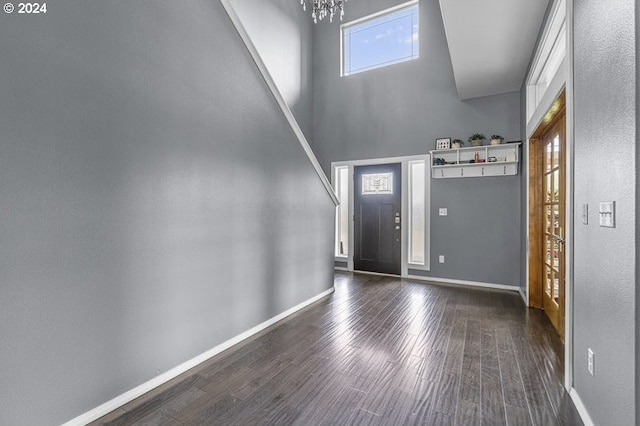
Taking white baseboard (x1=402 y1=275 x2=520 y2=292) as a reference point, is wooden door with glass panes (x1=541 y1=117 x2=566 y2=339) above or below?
above

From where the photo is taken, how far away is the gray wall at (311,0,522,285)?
461cm

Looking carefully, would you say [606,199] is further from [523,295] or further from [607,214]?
[523,295]

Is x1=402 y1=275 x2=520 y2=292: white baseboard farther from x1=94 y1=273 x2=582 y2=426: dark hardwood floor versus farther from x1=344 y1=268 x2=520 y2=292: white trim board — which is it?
x1=94 y1=273 x2=582 y2=426: dark hardwood floor

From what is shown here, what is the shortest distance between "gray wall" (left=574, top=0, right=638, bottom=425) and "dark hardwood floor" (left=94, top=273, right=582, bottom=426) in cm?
49

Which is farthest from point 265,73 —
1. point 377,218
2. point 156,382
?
point 377,218

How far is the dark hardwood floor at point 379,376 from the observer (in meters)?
1.80

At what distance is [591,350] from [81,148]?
9.56 feet

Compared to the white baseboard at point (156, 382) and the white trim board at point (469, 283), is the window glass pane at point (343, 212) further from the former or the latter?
the white baseboard at point (156, 382)

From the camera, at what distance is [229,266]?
2652mm

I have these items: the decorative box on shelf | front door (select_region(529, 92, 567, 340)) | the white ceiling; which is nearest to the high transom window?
the white ceiling

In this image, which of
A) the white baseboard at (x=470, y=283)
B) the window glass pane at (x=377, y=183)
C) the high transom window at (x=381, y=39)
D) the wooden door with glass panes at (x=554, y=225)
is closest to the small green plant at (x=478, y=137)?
the wooden door with glass panes at (x=554, y=225)

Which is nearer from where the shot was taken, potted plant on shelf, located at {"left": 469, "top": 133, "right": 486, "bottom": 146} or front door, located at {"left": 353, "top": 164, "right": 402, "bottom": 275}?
potted plant on shelf, located at {"left": 469, "top": 133, "right": 486, "bottom": 146}

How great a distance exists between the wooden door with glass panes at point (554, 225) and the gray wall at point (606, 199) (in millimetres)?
1067

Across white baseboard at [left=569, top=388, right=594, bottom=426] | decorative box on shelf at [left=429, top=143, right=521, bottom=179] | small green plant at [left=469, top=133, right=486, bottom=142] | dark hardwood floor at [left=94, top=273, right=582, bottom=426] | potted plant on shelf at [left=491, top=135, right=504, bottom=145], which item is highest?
small green plant at [left=469, top=133, right=486, bottom=142]
